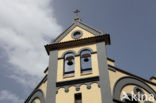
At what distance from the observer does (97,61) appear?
1791 centimetres

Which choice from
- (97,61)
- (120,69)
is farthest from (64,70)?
(120,69)

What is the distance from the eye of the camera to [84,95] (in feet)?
53.0

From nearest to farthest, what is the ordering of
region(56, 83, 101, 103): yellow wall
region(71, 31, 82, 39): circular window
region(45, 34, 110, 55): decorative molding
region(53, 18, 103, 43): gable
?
region(56, 83, 101, 103): yellow wall, region(45, 34, 110, 55): decorative molding, region(53, 18, 103, 43): gable, region(71, 31, 82, 39): circular window

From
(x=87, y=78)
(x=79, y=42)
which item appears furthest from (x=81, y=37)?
(x=87, y=78)

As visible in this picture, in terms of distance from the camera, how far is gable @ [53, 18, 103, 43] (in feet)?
66.0

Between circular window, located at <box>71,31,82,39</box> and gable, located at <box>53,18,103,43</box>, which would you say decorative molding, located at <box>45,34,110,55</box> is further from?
circular window, located at <box>71,31,82,39</box>

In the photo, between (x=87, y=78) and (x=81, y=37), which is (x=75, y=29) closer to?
(x=81, y=37)

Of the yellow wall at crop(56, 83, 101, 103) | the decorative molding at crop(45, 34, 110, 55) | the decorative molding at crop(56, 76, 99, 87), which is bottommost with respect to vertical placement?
the yellow wall at crop(56, 83, 101, 103)

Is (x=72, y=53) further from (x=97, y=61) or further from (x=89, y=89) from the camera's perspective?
(x=89, y=89)

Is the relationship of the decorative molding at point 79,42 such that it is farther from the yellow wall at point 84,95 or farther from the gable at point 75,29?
the yellow wall at point 84,95

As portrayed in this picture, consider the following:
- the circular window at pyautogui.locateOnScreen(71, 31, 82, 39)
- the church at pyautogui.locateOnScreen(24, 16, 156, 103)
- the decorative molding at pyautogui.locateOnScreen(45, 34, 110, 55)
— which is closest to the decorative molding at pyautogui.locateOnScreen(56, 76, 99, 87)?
the church at pyautogui.locateOnScreen(24, 16, 156, 103)

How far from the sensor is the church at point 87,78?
1627cm

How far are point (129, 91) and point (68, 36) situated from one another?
7.18 m

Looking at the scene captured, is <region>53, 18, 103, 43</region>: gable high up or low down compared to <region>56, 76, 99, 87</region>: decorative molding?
up
